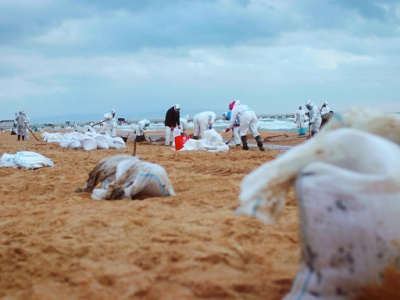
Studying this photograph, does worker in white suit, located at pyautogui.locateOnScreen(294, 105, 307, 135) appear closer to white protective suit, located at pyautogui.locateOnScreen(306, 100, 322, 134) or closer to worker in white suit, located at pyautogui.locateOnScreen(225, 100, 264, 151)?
white protective suit, located at pyautogui.locateOnScreen(306, 100, 322, 134)

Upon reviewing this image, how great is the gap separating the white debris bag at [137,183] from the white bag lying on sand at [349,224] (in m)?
3.12

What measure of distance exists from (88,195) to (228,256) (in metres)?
3.09

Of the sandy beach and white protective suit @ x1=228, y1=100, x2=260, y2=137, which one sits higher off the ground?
white protective suit @ x1=228, y1=100, x2=260, y2=137

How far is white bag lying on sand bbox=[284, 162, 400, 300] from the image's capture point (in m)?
1.87

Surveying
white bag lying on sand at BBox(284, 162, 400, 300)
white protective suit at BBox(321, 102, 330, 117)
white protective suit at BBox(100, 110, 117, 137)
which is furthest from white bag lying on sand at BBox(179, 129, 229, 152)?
white protective suit at BBox(321, 102, 330, 117)

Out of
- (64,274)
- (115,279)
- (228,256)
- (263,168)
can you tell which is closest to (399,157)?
(263,168)

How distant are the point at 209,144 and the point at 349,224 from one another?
10632 millimetres

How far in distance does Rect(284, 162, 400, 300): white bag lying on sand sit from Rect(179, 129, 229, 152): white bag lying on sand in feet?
33.0

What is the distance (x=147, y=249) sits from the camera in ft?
10.5

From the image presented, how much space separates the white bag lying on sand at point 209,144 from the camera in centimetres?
1215

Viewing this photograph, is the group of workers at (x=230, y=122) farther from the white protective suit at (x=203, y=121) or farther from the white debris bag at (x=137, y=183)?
the white debris bag at (x=137, y=183)

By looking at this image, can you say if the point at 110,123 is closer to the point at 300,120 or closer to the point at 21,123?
the point at 21,123

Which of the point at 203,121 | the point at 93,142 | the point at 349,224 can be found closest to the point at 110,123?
the point at 93,142

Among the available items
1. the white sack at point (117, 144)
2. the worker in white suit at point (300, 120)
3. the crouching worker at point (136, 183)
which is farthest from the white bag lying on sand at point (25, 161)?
the worker in white suit at point (300, 120)
